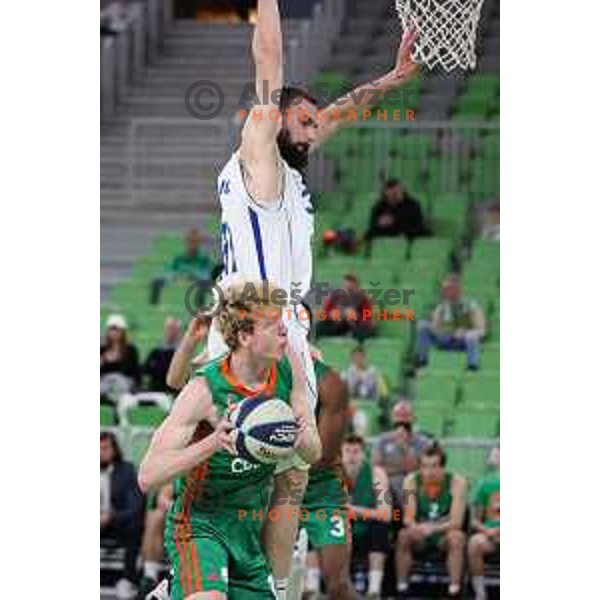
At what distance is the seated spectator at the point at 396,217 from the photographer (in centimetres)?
1783

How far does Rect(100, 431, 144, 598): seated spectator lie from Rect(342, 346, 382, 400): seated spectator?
4.99ft

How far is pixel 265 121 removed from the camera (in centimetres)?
1167

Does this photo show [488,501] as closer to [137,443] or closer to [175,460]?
[137,443]

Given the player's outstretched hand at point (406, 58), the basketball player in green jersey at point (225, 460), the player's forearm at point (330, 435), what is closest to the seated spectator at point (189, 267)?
the player's forearm at point (330, 435)

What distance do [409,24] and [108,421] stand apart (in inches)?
205

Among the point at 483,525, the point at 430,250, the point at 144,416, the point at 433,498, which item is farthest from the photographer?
the point at 430,250

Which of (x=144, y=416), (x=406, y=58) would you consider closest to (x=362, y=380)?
(x=144, y=416)

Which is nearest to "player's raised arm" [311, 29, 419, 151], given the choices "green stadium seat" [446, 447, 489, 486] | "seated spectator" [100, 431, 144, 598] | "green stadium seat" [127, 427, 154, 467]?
"seated spectator" [100, 431, 144, 598]

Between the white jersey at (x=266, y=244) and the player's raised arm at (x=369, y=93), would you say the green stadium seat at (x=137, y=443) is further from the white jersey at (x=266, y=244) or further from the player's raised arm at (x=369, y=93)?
the white jersey at (x=266, y=244)

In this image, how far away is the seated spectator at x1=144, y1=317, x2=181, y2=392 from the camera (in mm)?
16766

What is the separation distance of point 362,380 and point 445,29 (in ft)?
16.0

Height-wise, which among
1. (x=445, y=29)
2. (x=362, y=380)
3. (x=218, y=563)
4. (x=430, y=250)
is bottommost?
(x=218, y=563)
